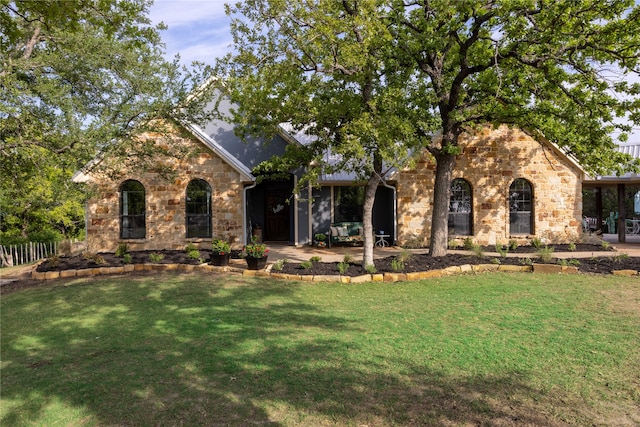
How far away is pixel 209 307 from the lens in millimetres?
7875

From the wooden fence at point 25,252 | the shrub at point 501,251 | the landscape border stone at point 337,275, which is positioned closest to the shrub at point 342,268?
the landscape border stone at point 337,275

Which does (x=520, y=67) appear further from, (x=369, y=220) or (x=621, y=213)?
(x=621, y=213)

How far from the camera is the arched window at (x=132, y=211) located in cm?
1516

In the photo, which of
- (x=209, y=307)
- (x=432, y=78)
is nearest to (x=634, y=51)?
(x=432, y=78)

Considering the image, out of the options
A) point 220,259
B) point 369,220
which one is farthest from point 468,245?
point 220,259

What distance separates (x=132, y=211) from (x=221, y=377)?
12149mm

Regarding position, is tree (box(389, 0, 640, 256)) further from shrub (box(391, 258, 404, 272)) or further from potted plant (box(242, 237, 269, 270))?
potted plant (box(242, 237, 269, 270))

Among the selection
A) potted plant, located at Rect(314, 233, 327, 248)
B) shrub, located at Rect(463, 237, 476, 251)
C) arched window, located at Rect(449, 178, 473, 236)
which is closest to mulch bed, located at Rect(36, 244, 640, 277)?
shrub, located at Rect(463, 237, 476, 251)

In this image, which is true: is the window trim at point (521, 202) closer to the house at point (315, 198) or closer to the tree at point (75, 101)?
the house at point (315, 198)

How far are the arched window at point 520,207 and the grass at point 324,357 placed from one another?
7473 millimetres

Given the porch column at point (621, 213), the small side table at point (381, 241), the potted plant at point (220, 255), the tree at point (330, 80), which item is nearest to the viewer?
the tree at point (330, 80)

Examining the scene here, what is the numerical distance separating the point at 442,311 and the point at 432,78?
7424mm

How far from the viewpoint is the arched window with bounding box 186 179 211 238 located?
1527 centimetres

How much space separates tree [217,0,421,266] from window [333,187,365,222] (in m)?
5.94
